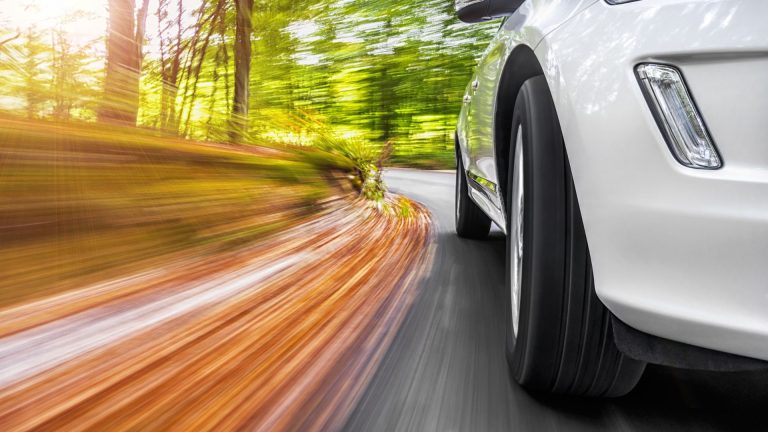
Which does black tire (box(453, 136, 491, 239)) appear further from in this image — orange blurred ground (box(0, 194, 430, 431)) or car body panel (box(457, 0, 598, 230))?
orange blurred ground (box(0, 194, 430, 431))

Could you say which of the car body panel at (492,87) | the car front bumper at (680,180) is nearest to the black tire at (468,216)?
the car body panel at (492,87)

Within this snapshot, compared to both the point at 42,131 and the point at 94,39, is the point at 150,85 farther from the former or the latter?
the point at 42,131

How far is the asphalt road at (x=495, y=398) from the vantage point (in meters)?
1.72

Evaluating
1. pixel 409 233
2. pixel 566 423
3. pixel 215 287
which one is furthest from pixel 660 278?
pixel 409 233

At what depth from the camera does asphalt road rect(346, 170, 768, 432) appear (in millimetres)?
1722

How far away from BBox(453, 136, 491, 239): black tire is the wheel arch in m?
2.31

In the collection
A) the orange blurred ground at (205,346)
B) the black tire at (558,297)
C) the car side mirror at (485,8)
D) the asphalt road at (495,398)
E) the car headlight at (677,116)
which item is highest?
the car side mirror at (485,8)

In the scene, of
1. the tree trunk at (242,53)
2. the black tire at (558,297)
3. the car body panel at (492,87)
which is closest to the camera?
the black tire at (558,297)

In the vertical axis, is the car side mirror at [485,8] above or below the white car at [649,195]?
above

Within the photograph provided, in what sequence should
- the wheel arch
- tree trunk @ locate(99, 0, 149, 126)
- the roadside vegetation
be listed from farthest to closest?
tree trunk @ locate(99, 0, 149, 126) → the roadside vegetation → the wheel arch

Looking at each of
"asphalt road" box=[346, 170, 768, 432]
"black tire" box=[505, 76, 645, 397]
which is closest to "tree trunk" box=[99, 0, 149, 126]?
"asphalt road" box=[346, 170, 768, 432]

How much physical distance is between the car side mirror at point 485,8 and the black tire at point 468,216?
93.0 inches

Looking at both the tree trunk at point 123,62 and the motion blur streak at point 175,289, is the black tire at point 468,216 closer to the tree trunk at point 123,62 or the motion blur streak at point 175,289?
the motion blur streak at point 175,289

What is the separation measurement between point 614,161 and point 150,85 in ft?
12.3
